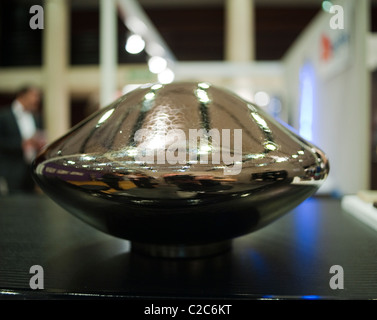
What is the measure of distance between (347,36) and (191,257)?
119 centimetres

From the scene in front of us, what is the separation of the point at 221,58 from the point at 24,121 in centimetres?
251

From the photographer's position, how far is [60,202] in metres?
0.31

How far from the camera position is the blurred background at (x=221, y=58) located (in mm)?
1394

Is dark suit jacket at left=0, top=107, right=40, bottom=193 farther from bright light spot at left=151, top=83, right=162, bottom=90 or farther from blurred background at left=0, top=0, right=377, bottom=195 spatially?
bright light spot at left=151, top=83, right=162, bottom=90

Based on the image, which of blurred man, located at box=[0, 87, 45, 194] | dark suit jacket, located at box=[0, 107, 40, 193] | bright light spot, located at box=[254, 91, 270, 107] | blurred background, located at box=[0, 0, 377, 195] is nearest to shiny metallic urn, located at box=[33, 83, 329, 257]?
blurred background, located at box=[0, 0, 377, 195]

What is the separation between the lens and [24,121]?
2.43 metres

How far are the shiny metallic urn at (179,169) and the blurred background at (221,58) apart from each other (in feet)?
3.66

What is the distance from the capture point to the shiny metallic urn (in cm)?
25

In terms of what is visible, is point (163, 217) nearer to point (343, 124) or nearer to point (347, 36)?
point (347, 36)

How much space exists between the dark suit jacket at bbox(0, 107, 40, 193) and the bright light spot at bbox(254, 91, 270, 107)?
1.87m

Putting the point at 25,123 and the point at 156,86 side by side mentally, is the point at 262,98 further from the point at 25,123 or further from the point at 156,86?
the point at 156,86

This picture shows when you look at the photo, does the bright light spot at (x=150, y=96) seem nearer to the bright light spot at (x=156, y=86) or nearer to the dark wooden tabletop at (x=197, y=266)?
the bright light spot at (x=156, y=86)

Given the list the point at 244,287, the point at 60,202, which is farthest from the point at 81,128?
→ the point at 244,287

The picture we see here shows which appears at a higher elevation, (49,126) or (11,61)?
(11,61)
